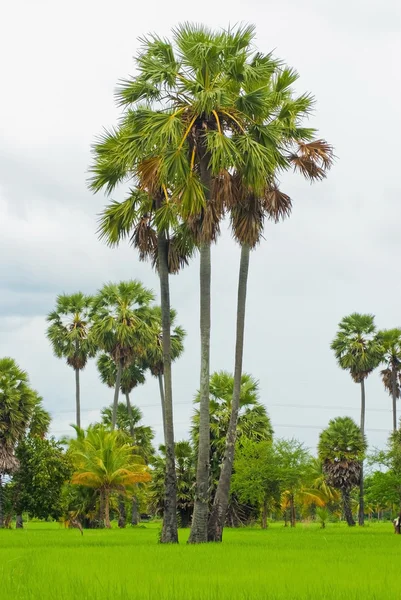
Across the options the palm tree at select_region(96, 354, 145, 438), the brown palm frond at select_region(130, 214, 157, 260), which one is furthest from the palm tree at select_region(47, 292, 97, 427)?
the brown palm frond at select_region(130, 214, 157, 260)

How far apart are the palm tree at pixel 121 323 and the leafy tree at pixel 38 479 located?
513 centimetres

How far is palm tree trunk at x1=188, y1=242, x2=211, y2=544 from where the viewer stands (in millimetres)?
27406

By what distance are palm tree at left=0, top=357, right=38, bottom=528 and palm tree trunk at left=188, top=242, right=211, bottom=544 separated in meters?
25.8

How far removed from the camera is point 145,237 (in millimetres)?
30828

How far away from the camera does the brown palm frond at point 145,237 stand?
101ft

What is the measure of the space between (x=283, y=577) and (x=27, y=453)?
44.6 m

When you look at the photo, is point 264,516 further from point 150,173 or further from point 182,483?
point 150,173

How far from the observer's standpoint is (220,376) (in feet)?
170

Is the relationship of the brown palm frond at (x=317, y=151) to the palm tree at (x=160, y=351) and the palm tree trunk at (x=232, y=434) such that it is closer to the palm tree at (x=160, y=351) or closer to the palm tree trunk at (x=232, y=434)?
the palm tree trunk at (x=232, y=434)

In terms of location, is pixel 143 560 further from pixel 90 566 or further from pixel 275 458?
pixel 275 458

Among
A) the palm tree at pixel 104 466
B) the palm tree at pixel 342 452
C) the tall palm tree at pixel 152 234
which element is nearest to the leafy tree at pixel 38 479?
the palm tree at pixel 104 466

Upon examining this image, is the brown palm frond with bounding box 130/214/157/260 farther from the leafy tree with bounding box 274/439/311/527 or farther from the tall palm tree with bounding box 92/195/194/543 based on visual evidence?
the leafy tree with bounding box 274/439/311/527

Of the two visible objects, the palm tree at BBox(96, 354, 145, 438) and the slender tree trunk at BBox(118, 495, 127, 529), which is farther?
the palm tree at BBox(96, 354, 145, 438)

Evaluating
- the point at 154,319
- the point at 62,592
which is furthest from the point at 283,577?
the point at 154,319
